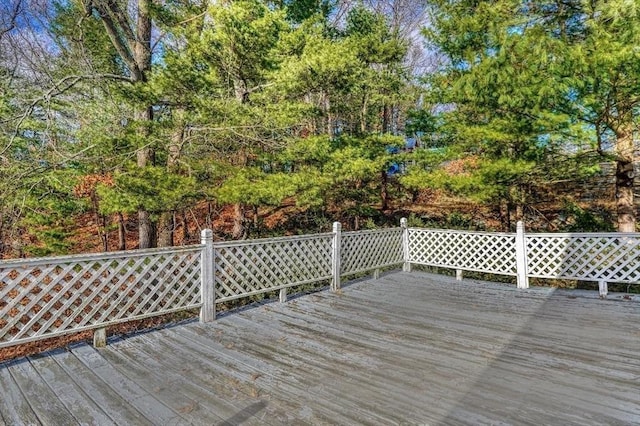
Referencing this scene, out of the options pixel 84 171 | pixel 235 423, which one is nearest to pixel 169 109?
pixel 84 171

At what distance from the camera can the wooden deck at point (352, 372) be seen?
234 centimetres

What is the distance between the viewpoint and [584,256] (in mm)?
5871

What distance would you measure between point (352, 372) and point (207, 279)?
2.12 metres

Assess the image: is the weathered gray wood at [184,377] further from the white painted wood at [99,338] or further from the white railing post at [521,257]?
the white railing post at [521,257]

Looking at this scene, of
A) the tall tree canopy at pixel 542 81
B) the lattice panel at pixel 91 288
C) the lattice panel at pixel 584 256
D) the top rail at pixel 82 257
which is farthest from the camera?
the lattice panel at pixel 584 256

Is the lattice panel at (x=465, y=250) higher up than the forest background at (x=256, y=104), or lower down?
lower down

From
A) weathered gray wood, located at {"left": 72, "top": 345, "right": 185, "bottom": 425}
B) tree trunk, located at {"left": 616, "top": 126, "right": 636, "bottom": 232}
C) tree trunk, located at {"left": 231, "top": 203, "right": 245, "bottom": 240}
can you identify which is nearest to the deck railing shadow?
weathered gray wood, located at {"left": 72, "top": 345, "right": 185, "bottom": 425}

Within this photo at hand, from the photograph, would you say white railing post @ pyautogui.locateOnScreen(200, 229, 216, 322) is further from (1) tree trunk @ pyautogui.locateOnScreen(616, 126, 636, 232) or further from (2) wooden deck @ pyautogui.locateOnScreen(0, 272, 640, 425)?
(1) tree trunk @ pyautogui.locateOnScreen(616, 126, 636, 232)

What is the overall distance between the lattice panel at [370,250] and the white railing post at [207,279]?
7.65 ft

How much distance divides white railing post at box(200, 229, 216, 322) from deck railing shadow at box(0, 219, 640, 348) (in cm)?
1

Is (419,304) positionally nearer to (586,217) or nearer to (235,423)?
(235,423)

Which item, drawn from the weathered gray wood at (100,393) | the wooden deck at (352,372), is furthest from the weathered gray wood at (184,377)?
the weathered gray wood at (100,393)

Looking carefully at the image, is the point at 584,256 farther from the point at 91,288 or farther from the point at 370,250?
the point at 91,288

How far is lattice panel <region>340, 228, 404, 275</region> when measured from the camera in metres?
6.11
